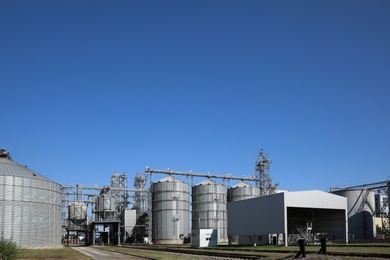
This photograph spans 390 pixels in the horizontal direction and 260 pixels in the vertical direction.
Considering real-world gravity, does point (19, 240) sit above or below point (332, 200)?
below

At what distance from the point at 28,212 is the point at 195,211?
123 ft

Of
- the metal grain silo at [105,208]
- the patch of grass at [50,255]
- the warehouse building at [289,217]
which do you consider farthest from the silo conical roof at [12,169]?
the warehouse building at [289,217]

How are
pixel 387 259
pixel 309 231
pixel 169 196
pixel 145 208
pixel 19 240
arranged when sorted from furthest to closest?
pixel 145 208
pixel 169 196
pixel 309 231
pixel 19 240
pixel 387 259

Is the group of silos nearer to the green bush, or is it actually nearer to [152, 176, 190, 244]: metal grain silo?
[152, 176, 190, 244]: metal grain silo

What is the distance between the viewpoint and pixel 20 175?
6688 cm

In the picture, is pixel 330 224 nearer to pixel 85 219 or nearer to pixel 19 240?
pixel 19 240

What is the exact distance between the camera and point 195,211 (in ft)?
308

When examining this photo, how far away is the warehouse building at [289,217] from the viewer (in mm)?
57125

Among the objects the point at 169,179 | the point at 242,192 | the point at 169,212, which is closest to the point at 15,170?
the point at 169,212

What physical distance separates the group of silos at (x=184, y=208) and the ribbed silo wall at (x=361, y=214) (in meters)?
21.9

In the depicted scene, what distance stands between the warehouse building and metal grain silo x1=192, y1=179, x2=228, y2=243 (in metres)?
22.3

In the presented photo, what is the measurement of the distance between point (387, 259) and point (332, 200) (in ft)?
104

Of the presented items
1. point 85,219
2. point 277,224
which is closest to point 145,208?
point 85,219

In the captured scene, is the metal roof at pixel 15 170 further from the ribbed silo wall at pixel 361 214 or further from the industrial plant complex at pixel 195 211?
the ribbed silo wall at pixel 361 214
